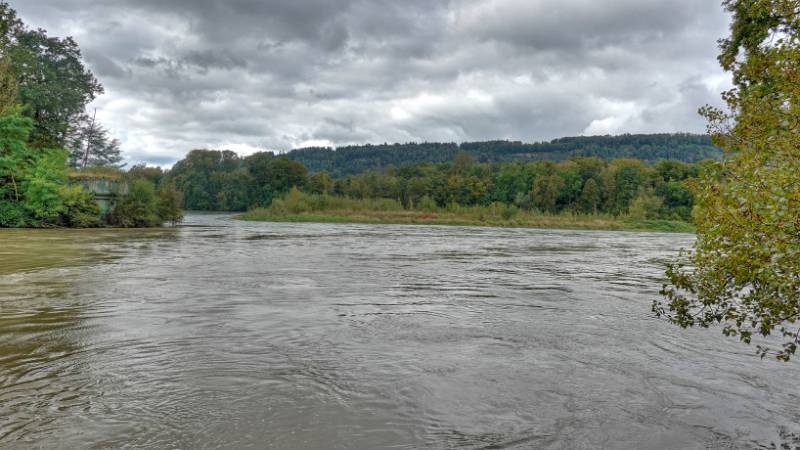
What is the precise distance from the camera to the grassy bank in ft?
240

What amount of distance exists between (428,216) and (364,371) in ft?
238

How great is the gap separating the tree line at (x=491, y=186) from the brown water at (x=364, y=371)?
249 ft

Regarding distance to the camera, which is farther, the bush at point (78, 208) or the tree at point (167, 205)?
the tree at point (167, 205)

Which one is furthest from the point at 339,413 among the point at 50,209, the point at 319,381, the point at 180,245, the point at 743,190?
the point at 50,209

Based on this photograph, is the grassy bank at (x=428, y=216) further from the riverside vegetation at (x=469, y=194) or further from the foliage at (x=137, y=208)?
the foliage at (x=137, y=208)

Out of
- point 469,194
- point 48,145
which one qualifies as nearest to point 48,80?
point 48,145

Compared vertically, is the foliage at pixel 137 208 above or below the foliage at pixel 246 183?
below

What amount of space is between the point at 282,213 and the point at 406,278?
66.7 meters

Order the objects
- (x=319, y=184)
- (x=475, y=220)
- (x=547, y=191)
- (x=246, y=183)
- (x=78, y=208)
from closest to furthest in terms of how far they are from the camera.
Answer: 1. (x=78, y=208)
2. (x=475, y=220)
3. (x=547, y=191)
4. (x=319, y=184)
5. (x=246, y=183)

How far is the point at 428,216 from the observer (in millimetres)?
79125

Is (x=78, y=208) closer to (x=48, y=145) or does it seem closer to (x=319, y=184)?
(x=48, y=145)

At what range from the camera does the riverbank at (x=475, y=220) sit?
72.5 metres

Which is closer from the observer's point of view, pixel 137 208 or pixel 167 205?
pixel 137 208

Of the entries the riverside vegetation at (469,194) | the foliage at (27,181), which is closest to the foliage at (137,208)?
the foliage at (27,181)
